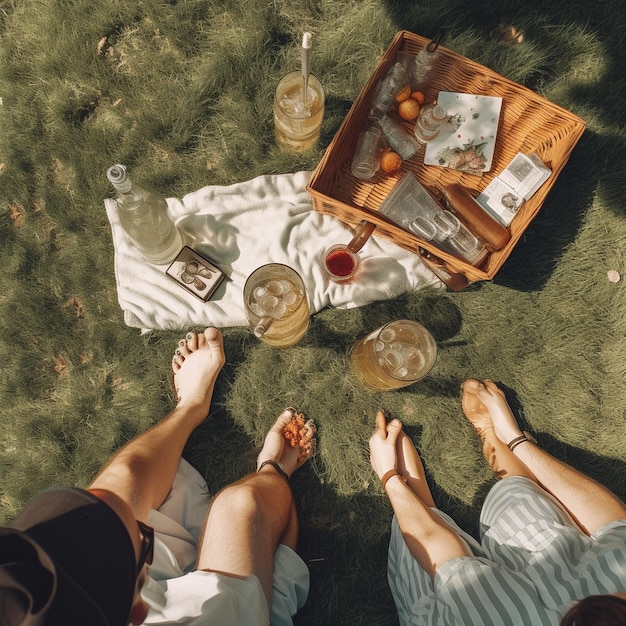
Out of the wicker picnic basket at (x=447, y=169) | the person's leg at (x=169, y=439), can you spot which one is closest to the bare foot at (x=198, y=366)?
the person's leg at (x=169, y=439)

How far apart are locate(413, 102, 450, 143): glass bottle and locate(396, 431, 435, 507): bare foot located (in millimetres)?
1760

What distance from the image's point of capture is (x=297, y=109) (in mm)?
2535

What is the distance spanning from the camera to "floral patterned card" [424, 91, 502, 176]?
8.64 ft

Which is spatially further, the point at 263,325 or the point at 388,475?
the point at 388,475

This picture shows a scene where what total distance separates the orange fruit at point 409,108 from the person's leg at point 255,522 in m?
2.01

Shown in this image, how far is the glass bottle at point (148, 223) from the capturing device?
2203 millimetres

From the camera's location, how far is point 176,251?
8.93 ft

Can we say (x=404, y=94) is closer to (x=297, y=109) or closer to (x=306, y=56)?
(x=297, y=109)

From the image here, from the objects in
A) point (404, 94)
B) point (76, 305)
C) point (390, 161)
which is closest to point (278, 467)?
point (76, 305)

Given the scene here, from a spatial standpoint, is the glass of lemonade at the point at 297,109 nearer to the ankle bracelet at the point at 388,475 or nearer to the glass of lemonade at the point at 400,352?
the glass of lemonade at the point at 400,352

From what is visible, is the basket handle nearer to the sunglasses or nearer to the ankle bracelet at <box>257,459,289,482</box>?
the ankle bracelet at <box>257,459,289,482</box>

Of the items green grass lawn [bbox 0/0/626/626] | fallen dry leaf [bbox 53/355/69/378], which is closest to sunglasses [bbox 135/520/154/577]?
green grass lawn [bbox 0/0/626/626]

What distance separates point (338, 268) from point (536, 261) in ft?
4.01

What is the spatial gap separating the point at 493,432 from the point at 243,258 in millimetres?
1825
